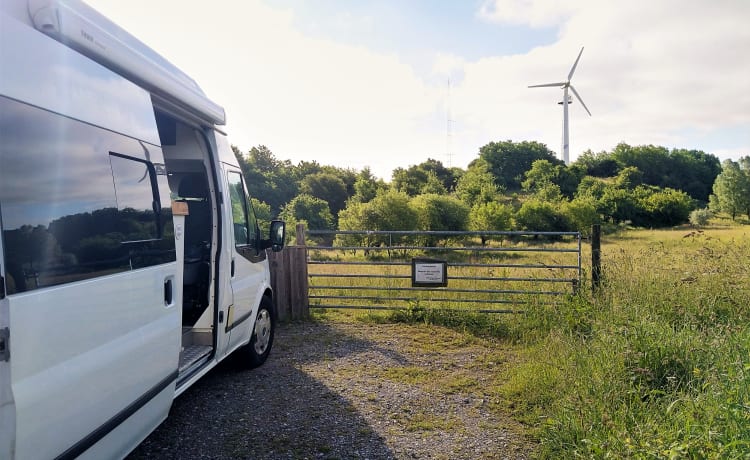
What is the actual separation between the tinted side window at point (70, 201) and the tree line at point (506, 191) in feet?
96.6

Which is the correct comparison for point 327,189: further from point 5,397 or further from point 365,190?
point 5,397

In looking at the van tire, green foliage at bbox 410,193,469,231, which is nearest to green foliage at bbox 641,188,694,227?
green foliage at bbox 410,193,469,231

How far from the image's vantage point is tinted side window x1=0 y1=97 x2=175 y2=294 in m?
1.97

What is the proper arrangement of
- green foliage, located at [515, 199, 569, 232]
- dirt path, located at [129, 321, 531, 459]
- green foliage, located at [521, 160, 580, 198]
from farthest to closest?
green foliage, located at [521, 160, 580, 198] < green foliage, located at [515, 199, 569, 232] < dirt path, located at [129, 321, 531, 459]

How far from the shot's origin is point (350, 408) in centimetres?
463

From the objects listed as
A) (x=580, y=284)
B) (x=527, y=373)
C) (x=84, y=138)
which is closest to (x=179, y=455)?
(x=84, y=138)

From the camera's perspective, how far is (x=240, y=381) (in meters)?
5.29

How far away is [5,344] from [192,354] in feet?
8.79

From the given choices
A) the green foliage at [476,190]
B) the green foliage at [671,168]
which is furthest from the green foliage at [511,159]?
the green foliage at [476,190]

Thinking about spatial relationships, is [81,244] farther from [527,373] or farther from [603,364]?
[527,373]

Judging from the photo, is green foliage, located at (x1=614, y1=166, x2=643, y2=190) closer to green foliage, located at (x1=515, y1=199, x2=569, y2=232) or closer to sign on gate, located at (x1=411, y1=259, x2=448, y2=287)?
green foliage, located at (x1=515, y1=199, x2=569, y2=232)

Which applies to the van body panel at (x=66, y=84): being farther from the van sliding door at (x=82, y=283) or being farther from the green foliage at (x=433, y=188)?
the green foliage at (x=433, y=188)

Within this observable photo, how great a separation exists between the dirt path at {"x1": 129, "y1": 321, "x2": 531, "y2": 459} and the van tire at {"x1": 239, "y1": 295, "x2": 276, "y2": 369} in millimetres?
164

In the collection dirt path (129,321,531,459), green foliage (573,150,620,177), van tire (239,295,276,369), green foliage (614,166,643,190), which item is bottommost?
dirt path (129,321,531,459)
